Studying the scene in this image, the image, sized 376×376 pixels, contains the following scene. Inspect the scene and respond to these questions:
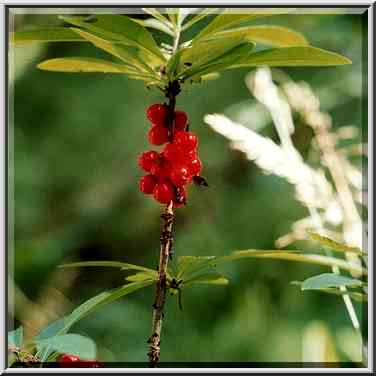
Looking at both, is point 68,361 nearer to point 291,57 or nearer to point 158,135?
point 158,135

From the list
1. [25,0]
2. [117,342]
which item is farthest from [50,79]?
[25,0]

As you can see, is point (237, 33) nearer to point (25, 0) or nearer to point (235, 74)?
point (25, 0)

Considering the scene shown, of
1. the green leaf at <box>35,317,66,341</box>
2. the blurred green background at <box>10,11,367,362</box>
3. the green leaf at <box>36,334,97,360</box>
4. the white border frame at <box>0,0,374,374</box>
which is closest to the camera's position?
the green leaf at <box>36,334,97,360</box>

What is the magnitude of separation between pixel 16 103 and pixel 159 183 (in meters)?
2.14

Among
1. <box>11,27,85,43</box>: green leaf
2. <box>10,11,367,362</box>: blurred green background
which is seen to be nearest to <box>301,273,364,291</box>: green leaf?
<box>11,27,85,43</box>: green leaf

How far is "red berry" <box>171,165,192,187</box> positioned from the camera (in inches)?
36.7

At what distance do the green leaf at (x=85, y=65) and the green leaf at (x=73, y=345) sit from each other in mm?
308

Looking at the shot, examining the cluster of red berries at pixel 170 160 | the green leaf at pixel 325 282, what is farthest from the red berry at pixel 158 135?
the green leaf at pixel 325 282

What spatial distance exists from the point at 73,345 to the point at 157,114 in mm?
301

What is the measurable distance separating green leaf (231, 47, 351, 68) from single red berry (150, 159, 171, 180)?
145mm

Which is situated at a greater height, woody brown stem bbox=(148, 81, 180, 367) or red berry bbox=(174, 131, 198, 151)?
red berry bbox=(174, 131, 198, 151)

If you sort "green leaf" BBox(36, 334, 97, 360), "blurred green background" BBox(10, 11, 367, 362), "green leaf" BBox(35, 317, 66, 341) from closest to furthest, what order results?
"green leaf" BBox(36, 334, 97, 360), "green leaf" BBox(35, 317, 66, 341), "blurred green background" BBox(10, 11, 367, 362)

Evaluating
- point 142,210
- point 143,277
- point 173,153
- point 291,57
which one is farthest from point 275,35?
point 142,210

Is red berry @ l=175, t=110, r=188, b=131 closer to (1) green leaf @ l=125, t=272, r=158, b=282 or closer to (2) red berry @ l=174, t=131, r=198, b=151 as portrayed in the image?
(2) red berry @ l=174, t=131, r=198, b=151
